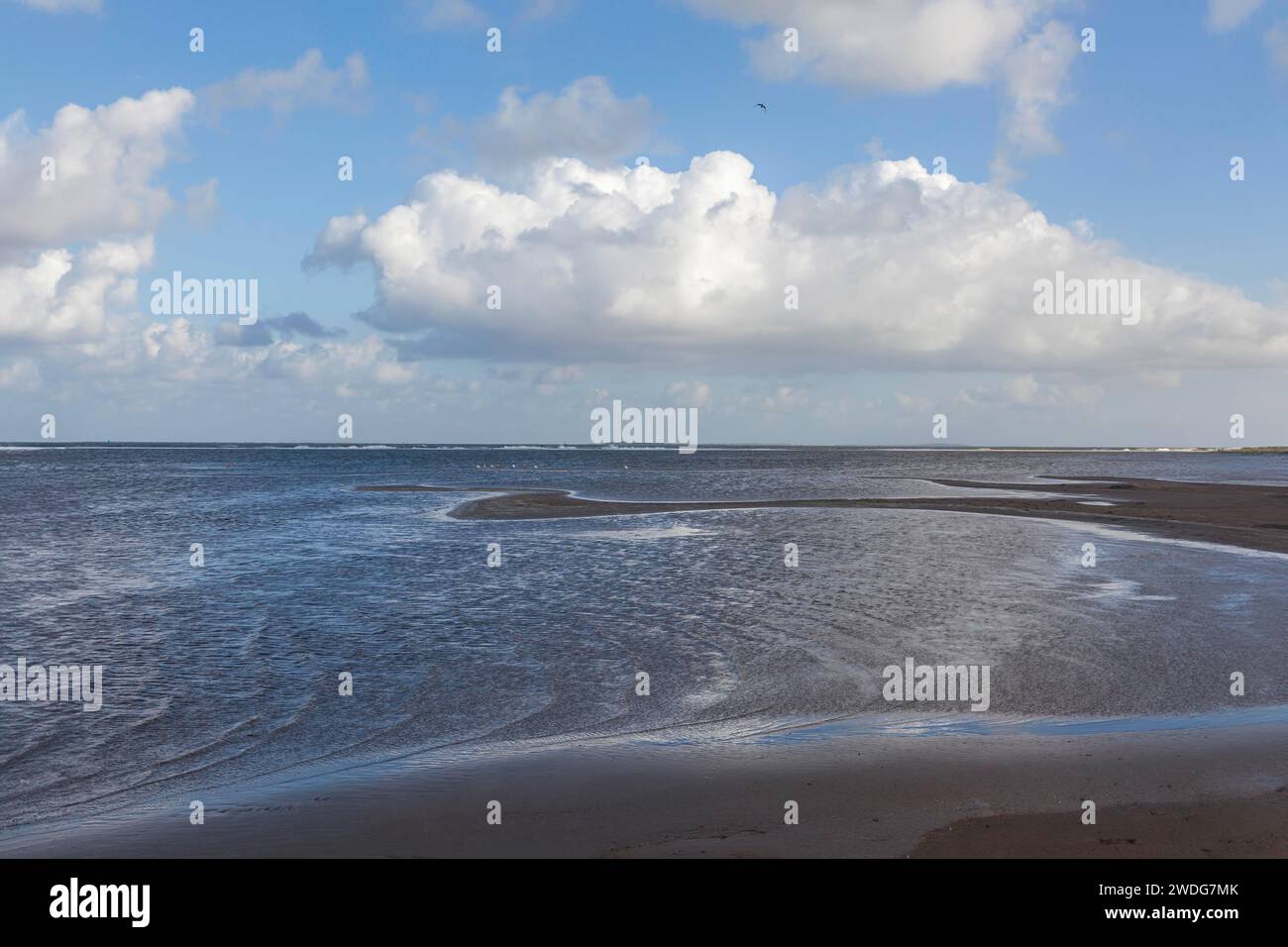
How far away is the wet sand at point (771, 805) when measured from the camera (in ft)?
30.8

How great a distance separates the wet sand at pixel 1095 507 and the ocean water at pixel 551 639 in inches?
237

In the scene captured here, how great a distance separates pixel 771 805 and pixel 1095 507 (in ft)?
182

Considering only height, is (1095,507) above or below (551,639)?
above

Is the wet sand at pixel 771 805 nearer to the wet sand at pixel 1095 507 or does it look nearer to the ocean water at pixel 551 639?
the ocean water at pixel 551 639

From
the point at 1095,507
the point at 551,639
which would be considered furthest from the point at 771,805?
the point at 1095,507

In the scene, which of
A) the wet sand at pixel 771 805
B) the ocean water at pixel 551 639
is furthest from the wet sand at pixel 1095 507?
the wet sand at pixel 771 805

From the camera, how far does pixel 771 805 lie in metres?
10.5

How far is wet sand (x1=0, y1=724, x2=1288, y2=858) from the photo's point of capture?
9.38 meters

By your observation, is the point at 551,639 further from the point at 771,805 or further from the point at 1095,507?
the point at 1095,507

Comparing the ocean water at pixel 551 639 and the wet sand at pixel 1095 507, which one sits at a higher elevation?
the wet sand at pixel 1095 507

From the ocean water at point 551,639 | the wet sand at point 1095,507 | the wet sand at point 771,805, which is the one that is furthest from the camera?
the wet sand at point 1095,507

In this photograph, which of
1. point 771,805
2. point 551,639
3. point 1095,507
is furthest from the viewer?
point 1095,507

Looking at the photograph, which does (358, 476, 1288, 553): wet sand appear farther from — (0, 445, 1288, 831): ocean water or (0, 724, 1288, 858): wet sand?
(0, 724, 1288, 858): wet sand
